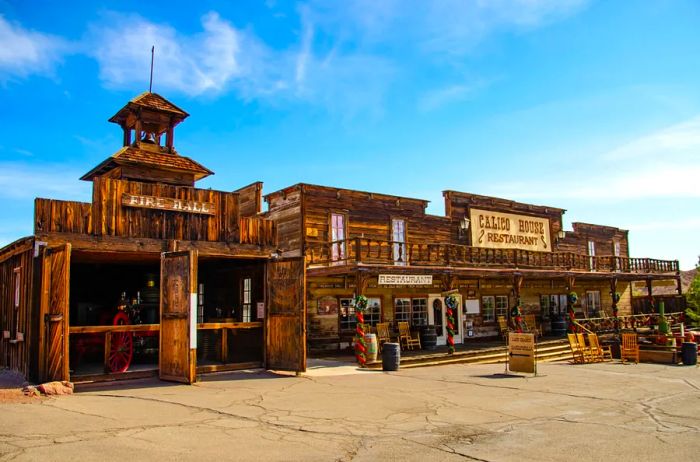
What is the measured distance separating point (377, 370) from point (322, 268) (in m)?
4.06

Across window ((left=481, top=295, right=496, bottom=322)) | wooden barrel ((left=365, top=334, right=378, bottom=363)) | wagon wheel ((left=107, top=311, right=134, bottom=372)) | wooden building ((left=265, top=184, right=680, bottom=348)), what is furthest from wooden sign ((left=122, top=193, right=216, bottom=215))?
window ((left=481, top=295, right=496, bottom=322))

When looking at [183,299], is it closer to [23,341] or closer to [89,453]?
[23,341]

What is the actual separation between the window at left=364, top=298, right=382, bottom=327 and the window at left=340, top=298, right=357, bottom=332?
0.73m

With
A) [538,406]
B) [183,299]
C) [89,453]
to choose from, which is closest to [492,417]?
[538,406]

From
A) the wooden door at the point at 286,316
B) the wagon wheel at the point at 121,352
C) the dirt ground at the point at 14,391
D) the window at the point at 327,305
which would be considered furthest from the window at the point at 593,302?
the dirt ground at the point at 14,391

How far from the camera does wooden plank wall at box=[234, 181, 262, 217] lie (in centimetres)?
2278

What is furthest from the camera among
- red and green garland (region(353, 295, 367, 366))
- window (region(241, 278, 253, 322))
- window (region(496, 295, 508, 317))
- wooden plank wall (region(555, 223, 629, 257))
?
wooden plank wall (region(555, 223, 629, 257))

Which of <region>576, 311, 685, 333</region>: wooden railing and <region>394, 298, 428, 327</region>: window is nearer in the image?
<region>394, 298, 428, 327</region>: window

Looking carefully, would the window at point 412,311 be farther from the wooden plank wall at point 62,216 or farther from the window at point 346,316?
the wooden plank wall at point 62,216

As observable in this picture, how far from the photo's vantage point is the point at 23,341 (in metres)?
12.2

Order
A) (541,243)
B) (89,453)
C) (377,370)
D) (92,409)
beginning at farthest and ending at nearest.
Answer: (541,243) < (377,370) < (92,409) < (89,453)

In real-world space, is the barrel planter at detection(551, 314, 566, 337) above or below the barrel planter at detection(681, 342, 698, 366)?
above

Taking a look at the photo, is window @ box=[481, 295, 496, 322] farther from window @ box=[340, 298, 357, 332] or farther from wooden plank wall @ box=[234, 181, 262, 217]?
wooden plank wall @ box=[234, 181, 262, 217]

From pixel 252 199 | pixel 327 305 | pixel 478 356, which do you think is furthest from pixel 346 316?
pixel 252 199
